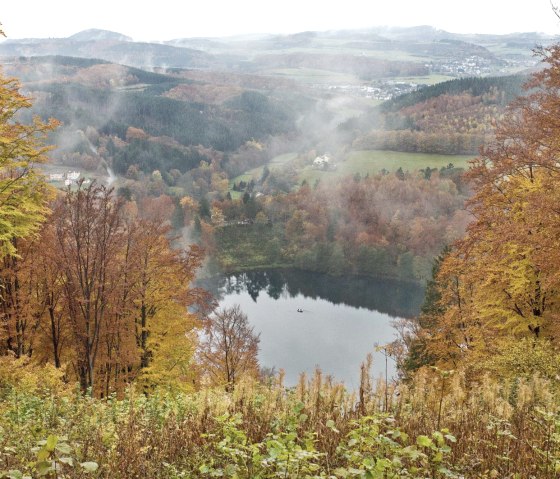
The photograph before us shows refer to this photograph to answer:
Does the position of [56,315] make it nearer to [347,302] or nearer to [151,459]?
[151,459]

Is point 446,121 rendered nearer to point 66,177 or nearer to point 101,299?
point 66,177

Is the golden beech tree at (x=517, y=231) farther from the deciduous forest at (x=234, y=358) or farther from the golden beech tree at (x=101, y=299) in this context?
the golden beech tree at (x=101, y=299)

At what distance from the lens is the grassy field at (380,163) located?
14038 centimetres

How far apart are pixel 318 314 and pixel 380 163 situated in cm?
8508

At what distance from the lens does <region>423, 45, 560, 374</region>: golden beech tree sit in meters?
12.9

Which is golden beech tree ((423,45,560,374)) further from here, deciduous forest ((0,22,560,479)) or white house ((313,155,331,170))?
white house ((313,155,331,170))

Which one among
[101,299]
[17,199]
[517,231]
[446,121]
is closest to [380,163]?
[446,121]

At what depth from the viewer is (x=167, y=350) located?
21.3 metres

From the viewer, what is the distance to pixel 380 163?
486 feet

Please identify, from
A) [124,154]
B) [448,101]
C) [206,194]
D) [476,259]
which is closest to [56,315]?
Result: [476,259]

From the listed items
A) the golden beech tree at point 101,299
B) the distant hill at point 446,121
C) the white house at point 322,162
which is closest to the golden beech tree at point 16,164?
the golden beech tree at point 101,299

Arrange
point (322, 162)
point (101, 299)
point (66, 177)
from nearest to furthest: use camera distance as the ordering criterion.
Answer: point (101, 299), point (66, 177), point (322, 162)

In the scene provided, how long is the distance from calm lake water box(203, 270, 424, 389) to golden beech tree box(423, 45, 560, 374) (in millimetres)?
27464

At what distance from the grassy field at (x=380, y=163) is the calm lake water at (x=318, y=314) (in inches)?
2130
